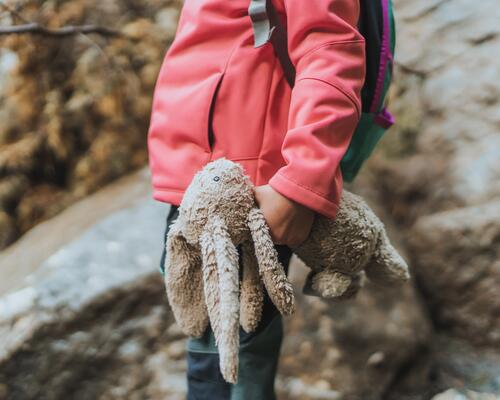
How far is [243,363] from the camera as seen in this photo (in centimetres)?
113

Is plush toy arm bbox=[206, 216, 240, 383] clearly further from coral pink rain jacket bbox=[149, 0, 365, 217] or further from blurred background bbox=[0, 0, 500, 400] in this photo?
blurred background bbox=[0, 0, 500, 400]

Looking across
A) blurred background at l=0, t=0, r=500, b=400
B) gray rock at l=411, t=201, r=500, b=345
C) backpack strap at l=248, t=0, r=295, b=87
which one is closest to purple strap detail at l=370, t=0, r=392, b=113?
backpack strap at l=248, t=0, r=295, b=87

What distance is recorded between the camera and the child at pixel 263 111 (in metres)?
0.89

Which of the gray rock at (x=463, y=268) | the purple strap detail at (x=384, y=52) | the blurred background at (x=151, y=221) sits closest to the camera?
the purple strap detail at (x=384, y=52)

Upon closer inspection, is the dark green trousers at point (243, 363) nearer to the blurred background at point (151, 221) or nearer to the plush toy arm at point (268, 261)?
the plush toy arm at point (268, 261)

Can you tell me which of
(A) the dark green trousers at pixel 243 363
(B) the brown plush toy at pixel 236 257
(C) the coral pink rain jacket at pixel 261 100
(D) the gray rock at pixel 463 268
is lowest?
(D) the gray rock at pixel 463 268

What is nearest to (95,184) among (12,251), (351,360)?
(12,251)

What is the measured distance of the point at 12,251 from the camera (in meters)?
2.17

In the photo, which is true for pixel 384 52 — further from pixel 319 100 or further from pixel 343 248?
pixel 343 248

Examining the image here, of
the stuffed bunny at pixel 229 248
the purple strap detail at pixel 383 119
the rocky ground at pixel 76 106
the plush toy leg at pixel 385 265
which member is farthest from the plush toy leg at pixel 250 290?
the rocky ground at pixel 76 106

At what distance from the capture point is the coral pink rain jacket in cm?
89

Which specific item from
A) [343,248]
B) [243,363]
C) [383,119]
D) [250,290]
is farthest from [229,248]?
[383,119]

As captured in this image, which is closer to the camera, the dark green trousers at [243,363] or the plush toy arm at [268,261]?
the plush toy arm at [268,261]

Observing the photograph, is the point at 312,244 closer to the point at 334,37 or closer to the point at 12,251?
the point at 334,37
